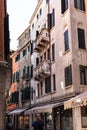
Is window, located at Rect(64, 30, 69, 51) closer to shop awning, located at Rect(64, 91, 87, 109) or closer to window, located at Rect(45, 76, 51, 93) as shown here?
window, located at Rect(45, 76, 51, 93)

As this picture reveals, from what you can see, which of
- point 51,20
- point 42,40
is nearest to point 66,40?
point 51,20

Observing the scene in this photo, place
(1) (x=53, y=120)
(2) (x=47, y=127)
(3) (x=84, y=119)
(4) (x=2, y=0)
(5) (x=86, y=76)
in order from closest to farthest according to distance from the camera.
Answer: (4) (x=2, y=0) < (3) (x=84, y=119) < (5) (x=86, y=76) < (1) (x=53, y=120) < (2) (x=47, y=127)

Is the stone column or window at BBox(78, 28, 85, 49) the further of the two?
window at BBox(78, 28, 85, 49)

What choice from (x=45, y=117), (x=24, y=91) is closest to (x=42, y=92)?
(x=45, y=117)

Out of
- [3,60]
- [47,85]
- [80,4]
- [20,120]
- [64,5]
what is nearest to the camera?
[3,60]

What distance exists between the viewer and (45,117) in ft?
99.1

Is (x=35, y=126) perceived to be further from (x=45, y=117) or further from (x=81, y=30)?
(x=45, y=117)

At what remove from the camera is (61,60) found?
26203 mm

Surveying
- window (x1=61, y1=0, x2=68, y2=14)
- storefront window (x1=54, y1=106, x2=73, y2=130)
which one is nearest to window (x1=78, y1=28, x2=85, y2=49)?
window (x1=61, y1=0, x2=68, y2=14)

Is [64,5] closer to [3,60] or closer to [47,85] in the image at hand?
[47,85]

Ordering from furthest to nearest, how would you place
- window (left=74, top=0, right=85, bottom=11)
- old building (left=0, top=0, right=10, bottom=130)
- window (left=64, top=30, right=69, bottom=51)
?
window (left=74, top=0, right=85, bottom=11), window (left=64, top=30, right=69, bottom=51), old building (left=0, top=0, right=10, bottom=130)

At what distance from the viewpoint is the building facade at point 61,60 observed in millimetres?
23531

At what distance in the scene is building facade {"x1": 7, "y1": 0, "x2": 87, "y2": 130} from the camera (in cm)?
2353

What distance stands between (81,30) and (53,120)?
8.18 meters
